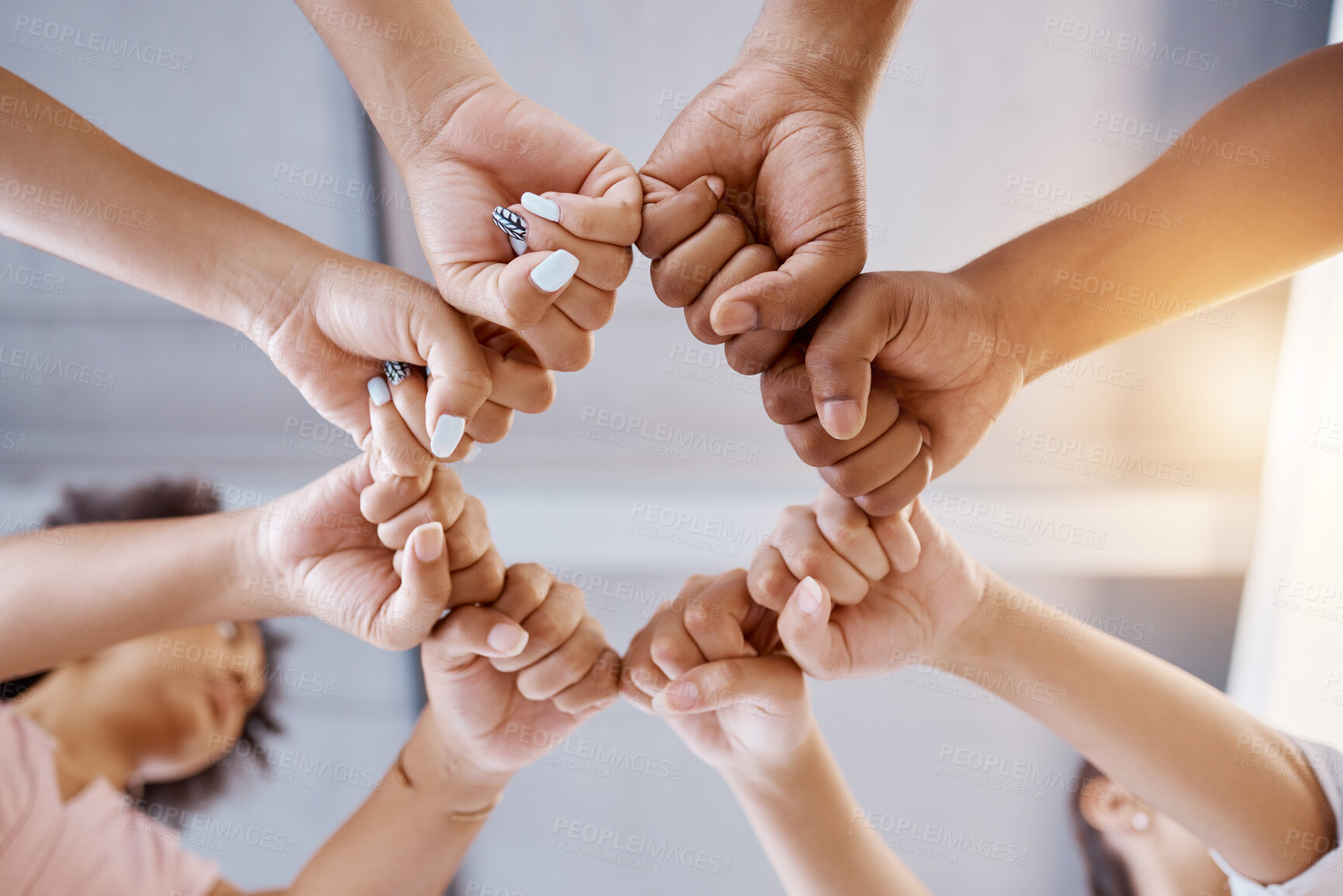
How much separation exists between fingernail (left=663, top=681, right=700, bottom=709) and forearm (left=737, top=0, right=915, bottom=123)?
62cm

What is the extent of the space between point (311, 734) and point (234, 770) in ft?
0.56

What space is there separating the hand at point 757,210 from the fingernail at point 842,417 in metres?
0.08

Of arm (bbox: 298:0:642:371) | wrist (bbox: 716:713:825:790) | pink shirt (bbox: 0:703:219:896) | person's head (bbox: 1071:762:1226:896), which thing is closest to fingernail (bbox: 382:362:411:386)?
arm (bbox: 298:0:642:371)

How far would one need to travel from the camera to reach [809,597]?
0.75m

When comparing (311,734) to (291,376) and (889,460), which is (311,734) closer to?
(291,376)

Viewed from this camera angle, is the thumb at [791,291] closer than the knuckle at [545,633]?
Yes

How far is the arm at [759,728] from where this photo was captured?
77cm

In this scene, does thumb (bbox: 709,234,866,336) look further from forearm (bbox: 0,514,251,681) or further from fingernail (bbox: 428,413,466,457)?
forearm (bbox: 0,514,251,681)

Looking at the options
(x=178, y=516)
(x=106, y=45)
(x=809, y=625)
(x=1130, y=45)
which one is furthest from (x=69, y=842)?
(x=1130, y=45)

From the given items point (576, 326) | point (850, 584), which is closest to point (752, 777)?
point (850, 584)

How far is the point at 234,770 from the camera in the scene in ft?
5.12

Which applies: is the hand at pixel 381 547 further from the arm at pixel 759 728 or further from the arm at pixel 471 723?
the arm at pixel 759 728

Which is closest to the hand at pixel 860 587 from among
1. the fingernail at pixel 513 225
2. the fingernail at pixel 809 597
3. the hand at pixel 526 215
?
the fingernail at pixel 809 597

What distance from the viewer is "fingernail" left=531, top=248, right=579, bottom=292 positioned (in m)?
0.61
